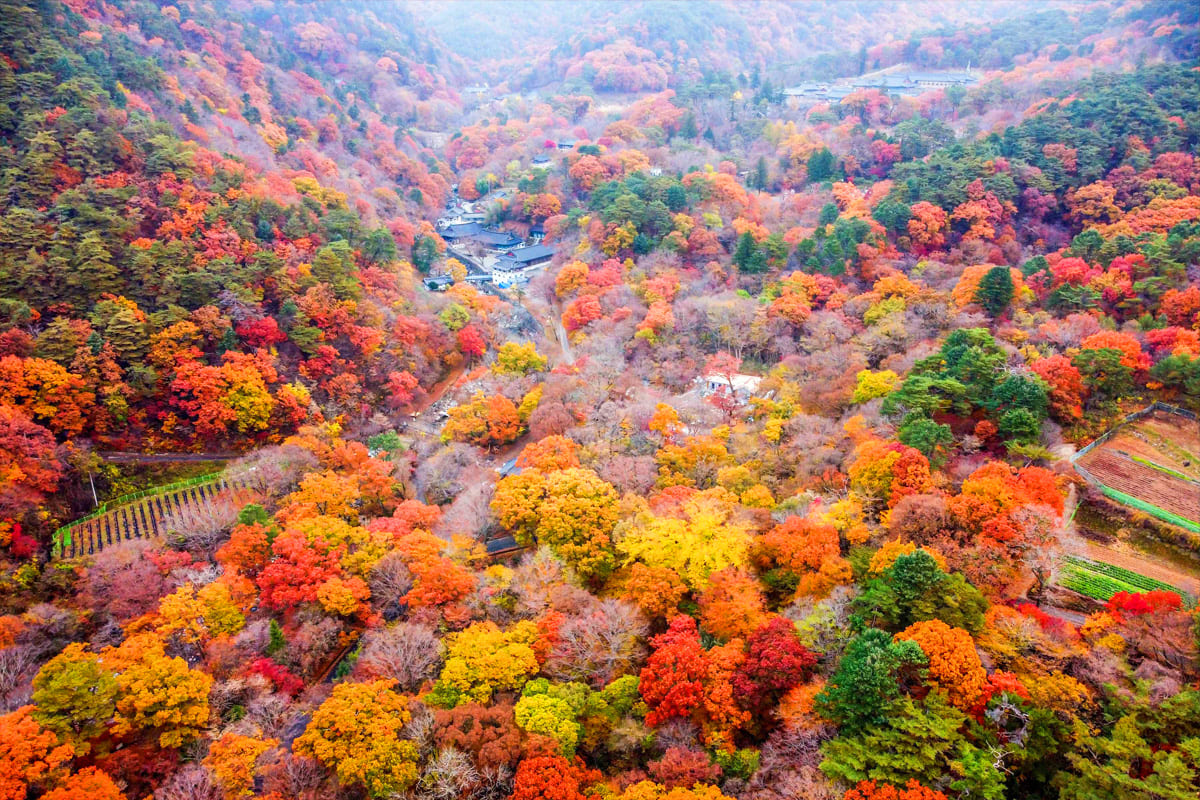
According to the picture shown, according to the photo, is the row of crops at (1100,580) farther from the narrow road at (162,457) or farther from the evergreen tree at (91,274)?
the evergreen tree at (91,274)

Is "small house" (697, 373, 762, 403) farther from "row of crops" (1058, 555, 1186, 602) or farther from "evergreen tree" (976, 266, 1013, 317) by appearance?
"row of crops" (1058, 555, 1186, 602)

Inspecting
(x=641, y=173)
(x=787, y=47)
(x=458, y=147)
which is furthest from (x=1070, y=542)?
(x=787, y=47)

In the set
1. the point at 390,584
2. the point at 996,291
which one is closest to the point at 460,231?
the point at 996,291

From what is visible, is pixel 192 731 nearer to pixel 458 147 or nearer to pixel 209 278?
→ pixel 209 278

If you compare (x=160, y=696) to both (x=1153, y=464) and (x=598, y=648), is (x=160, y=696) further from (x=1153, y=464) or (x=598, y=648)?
(x=1153, y=464)

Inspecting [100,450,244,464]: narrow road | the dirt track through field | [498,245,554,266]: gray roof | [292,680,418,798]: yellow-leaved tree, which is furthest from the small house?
[498,245,554,266]: gray roof

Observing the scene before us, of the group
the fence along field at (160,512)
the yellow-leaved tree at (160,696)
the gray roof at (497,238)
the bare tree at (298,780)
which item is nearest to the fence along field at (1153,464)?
the bare tree at (298,780)

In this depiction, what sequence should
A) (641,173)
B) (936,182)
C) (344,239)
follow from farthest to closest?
(641,173) < (936,182) < (344,239)
